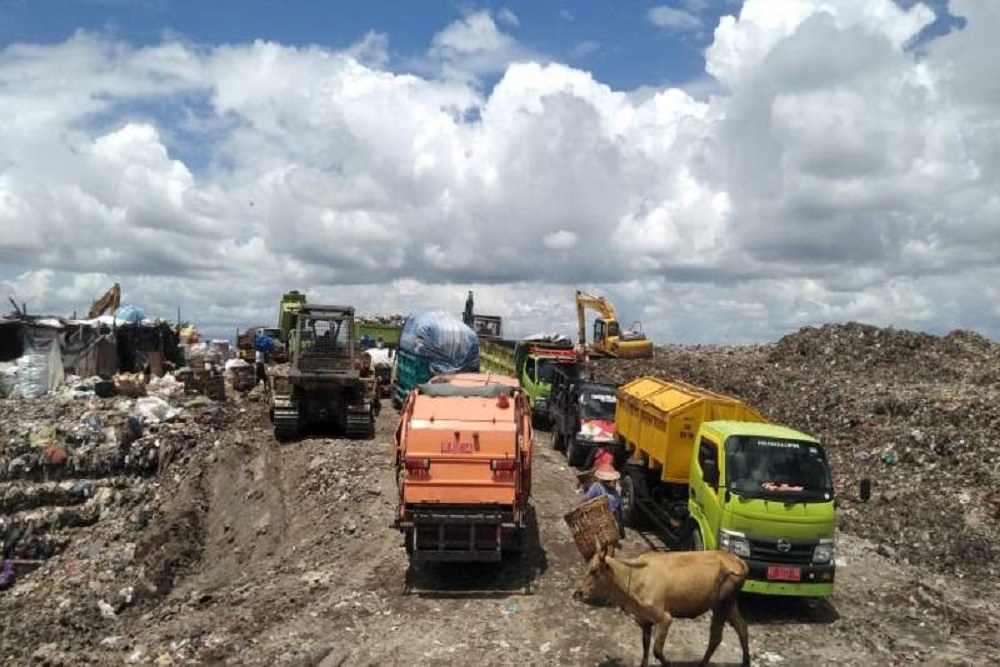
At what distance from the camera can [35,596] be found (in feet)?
51.0

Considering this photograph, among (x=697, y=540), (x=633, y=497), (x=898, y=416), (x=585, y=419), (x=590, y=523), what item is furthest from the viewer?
(x=898, y=416)

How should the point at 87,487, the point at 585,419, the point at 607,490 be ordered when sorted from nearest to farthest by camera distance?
the point at 607,490
the point at 585,419
the point at 87,487

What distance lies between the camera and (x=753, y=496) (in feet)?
34.0

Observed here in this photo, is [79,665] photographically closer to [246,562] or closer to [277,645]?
[277,645]

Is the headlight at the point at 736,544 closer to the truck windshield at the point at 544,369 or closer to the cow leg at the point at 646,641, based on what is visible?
the cow leg at the point at 646,641

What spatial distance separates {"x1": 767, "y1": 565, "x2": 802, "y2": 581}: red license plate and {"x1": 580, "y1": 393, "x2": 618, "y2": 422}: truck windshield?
8826 mm

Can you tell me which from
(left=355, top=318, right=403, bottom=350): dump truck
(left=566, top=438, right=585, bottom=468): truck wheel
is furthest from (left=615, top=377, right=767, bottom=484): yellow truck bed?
(left=355, top=318, right=403, bottom=350): dump truck

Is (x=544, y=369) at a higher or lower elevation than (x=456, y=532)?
higher

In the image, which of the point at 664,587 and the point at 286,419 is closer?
the point at 664,587

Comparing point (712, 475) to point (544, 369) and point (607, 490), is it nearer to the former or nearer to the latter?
point (607, 490)

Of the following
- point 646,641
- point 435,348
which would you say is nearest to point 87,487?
point 435,348

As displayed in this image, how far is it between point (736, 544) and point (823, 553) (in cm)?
115

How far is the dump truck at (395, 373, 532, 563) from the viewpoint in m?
10.8

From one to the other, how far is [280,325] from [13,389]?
12.3 metres
